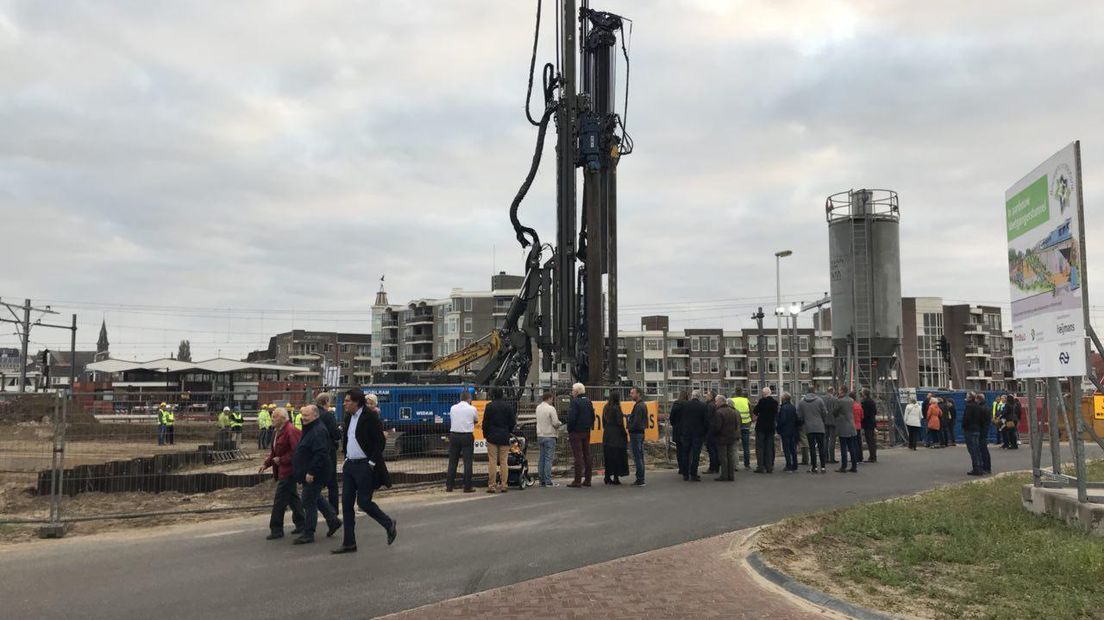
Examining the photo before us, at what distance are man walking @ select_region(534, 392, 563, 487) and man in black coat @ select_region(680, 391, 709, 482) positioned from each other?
8.69ft

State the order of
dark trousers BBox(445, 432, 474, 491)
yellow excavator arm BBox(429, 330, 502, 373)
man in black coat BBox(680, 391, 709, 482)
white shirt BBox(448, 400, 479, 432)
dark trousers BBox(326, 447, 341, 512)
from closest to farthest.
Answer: dark trousers BBox(326, 447, 341, 512) → white shirt BBox(448, 400, 479, 432) → dark trousers BBox(445, 432, 474, 491) → man in black coat BBox(680, 391, 709, 482) → yellow excavator arm BBox(429, 330, 502, 373)

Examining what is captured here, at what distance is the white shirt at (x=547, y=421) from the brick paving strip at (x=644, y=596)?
587cm

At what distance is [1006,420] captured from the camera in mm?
22828

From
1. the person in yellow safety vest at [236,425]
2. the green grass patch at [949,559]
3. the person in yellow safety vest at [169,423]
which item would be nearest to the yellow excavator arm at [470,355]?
the person in yellow safety vest at [236,425]

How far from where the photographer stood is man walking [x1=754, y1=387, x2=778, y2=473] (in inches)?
632

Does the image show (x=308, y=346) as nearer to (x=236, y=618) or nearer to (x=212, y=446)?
(x=212, y=446)

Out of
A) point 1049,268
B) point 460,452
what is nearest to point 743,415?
point 460,452

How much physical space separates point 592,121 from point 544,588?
52.4 ft

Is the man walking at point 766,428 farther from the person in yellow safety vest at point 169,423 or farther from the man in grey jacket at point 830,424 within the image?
the person in yellow safety vest at point 169,423

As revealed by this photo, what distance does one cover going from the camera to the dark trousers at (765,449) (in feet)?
53.7

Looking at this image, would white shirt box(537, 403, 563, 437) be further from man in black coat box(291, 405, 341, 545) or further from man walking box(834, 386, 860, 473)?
man walking box(834, 386, 860, 473)

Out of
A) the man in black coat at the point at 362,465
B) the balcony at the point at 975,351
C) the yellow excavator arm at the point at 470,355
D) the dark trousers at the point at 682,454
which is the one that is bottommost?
the dark trousers at the point at 682,454

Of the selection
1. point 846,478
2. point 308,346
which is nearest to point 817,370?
point 308,346

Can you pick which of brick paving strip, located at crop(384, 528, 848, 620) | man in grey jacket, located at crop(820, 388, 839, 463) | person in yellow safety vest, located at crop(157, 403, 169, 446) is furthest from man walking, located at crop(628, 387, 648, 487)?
person in yellow safety vest, located at crop(157, 403, 169, 446)
